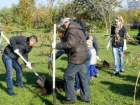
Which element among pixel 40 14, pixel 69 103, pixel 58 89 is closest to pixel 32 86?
pixel 58 89

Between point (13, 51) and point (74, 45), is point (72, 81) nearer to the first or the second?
point (74, 45)

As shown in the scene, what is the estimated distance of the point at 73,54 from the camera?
5461mm

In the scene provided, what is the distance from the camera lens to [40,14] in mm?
8266

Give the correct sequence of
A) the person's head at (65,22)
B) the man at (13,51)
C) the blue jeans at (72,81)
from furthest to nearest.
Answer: the man at (13,51) → the blue jeans at (72,81) → the person's head at (65,22)

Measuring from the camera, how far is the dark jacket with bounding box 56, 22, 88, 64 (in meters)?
5.23

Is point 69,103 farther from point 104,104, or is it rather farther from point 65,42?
point 65,42

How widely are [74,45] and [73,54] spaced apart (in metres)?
0.27

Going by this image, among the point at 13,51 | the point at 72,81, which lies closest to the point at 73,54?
the point at 72,81

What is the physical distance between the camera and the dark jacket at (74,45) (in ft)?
17.2

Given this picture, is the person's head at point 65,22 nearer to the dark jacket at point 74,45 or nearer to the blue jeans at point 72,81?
the dark jacket at point 74,45

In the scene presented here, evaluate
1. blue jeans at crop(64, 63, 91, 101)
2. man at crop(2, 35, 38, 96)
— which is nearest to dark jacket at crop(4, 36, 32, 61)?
man at crop(2, 35, 38, 96)

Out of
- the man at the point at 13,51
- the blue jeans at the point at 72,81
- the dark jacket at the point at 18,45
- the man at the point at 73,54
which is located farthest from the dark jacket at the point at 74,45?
the dark jacket at the point at 18,45

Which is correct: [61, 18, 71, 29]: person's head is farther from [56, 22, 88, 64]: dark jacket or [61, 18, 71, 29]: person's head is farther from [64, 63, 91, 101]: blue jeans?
[64, 63, 91, 101]: blue jeans

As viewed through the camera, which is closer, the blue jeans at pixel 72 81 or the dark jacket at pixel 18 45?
the blue jeans at pixel 72 81
